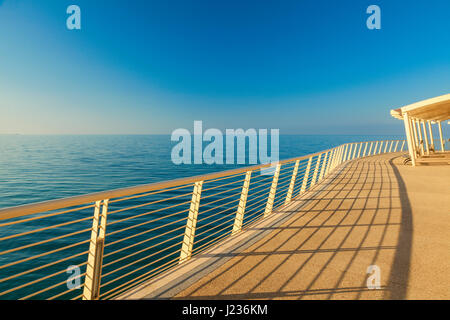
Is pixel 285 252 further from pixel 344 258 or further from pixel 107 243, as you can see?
pixel 107 243

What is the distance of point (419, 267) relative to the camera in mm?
2625

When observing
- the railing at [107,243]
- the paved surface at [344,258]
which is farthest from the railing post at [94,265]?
the paved surface at [344,258]

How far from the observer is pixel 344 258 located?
285cm

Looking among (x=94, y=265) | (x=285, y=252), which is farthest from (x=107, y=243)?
(x=285, y=252)

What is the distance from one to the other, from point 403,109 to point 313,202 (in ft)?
29.1

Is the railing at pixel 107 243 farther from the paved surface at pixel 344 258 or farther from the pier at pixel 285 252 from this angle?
the paved surface at pixel 344 258

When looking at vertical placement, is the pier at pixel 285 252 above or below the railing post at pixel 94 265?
below

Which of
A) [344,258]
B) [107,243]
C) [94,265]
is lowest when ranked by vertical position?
[107,243]

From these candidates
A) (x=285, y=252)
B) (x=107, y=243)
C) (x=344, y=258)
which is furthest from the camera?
(x=107, y=243)

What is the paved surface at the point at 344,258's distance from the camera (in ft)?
7.30

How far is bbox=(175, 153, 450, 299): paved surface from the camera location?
2.22 metres

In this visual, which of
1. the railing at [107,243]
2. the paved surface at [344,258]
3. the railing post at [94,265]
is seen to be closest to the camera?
the railing at [107,243]
